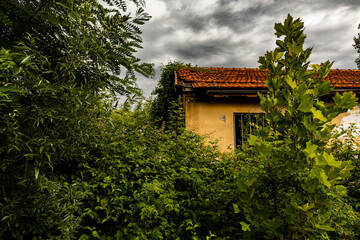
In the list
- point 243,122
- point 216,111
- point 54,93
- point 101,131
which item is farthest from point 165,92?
point 54,93

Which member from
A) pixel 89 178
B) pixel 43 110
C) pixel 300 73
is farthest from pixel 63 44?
pixel 300 73

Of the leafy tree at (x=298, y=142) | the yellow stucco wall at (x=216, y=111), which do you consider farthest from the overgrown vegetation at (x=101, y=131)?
the yellow stucco wall at (x=216, y=111)

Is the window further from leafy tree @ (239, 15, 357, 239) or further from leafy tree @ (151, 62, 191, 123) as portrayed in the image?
leafy tree @ (239, 15, 357, 239)

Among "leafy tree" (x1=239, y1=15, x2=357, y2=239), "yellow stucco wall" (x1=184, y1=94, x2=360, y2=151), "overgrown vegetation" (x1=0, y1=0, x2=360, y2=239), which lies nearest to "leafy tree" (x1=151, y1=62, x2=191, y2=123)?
"yellow stucco wall" (x1=184, y1=94, x2=360, y2=151)

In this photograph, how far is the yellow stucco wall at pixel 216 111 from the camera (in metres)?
6.91

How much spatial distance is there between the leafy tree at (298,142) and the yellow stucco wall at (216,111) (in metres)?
4.48

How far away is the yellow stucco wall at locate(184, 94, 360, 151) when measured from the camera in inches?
272

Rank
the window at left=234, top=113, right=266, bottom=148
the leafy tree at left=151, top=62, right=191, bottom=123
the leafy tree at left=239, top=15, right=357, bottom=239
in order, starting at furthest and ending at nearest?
1. the leafy tree at left=151, top=62, right=191, bottom=123
2. the window at left=234, top=113, right=266, bottom=148
3. the leafy tree at left=239, top=15, right=357, bottom=239

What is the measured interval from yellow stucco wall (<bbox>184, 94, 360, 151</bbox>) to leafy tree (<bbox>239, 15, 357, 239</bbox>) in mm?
4479

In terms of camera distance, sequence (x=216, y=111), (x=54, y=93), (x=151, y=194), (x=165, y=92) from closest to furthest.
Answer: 1. (x=54, y=93)
2. (x=151, y=194)
3. (x=216, y=111)
4. (x=165, y=92)

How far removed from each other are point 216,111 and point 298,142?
194 inches

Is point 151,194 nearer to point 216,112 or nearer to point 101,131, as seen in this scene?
point 101,131

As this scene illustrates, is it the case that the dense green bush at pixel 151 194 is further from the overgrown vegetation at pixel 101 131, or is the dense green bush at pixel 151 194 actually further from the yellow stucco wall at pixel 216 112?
the yellow stucco wall at pixel 216 112

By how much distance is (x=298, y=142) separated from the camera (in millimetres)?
2037
